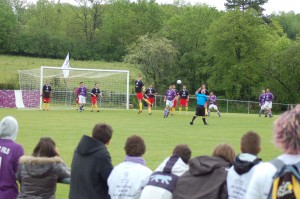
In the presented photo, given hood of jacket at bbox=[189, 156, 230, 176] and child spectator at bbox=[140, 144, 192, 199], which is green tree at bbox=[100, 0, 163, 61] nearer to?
child spectator at bbox=[140, 144, 192, 199]

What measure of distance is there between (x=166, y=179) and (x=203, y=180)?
549mm

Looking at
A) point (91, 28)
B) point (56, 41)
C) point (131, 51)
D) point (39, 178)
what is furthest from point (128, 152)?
point (91, 28)

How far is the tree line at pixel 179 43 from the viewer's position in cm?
5938

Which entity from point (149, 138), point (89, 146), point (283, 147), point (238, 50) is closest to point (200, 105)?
point (149, 138)

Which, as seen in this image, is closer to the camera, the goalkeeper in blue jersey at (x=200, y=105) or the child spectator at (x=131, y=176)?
the child spectator at (x=131, y=176)

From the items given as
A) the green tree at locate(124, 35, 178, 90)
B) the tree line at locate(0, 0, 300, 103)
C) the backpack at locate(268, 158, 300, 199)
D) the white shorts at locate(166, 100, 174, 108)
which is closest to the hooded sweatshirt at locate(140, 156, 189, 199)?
the backpack at locate(268, 158, 300, 199)

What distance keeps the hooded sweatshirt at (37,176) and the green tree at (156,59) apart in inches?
2111

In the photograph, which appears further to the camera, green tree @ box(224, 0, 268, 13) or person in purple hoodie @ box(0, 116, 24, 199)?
green tree @ box(224, 0, 268, 13)

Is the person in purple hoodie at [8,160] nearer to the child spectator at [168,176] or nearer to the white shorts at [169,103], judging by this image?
the child spectator at [168,176]

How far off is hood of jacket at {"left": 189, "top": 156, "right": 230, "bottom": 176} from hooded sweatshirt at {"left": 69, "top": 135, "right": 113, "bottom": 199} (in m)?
1.40

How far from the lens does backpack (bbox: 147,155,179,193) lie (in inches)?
239

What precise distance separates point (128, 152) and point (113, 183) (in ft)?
1.34

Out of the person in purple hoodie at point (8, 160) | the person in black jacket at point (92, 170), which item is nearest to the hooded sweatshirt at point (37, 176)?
the person in black jacket at point (92, 170)

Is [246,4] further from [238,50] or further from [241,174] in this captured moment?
[241,174]
